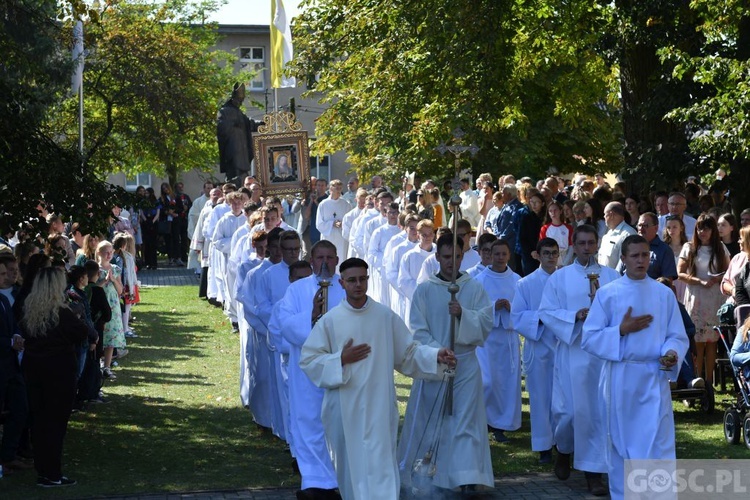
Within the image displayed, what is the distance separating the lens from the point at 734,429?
1186cm

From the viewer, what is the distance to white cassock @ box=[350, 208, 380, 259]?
22344 millimetres

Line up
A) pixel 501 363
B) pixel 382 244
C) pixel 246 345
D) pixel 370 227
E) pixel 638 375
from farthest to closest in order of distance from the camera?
pixel 370 227
pixel 382 244
pixel 246 345
pixel 501 363
pixel 638 375

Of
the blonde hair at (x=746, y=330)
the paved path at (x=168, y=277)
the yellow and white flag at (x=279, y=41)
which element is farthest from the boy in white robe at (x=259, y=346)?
the paved path at (x=168, y=277)

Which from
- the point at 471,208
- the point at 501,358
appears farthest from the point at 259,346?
the point at 471,208

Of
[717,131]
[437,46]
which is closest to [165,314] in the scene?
[437,46]

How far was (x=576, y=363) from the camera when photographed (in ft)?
35.8

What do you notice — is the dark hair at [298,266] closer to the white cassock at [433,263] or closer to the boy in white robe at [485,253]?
the boy in white robe at [485,253]

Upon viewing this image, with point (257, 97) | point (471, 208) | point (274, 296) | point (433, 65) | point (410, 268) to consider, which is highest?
point (257, 97)

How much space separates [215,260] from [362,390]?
50.1ft

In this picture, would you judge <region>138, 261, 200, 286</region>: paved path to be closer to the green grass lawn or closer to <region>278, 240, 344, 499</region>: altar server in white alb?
the green grass lawn

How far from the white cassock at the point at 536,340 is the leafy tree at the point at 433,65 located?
25.6 feet

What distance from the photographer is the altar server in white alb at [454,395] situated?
10.2m

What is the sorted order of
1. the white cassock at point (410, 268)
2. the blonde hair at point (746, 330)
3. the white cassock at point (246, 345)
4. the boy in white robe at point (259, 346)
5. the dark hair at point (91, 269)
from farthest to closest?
1. the white cassock at point (410, 268)
2. the dark hair at point (91, 269)
3. the white cassock at point (246, 345)
4. the boy in white robe at point (259, 346)
5. the blonde hair at point (746, 330)

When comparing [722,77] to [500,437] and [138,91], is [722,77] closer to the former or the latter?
[500,437]
